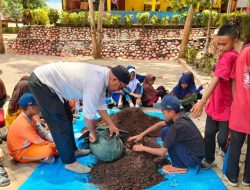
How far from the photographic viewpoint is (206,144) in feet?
11.3

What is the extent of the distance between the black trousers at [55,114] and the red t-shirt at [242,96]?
1712 millimetres

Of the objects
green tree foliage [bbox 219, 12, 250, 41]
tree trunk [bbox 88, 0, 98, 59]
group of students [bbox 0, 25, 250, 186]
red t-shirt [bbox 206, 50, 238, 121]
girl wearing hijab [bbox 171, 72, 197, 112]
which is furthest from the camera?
tree trunk [bbox 88, 0, 98, 59]

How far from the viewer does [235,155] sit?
299 cm

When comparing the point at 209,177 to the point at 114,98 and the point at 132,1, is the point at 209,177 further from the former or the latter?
the point at 132,1

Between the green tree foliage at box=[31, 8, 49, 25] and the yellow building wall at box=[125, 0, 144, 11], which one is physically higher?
the yellow building wall at box=[125, 0, 144, 11]

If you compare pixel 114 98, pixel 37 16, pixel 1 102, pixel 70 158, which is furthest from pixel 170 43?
pixel 70 158

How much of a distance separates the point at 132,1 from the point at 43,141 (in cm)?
1933

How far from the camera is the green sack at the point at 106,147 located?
11.1 feet

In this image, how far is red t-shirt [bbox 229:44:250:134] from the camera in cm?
274

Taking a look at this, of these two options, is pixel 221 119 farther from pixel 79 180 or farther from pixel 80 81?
pixel 79 180

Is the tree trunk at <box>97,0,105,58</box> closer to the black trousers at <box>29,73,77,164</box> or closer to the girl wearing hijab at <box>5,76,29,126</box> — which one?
the girl wearing hijab at <box>5,76,29,126</box>

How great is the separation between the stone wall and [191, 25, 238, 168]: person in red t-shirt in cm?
1160

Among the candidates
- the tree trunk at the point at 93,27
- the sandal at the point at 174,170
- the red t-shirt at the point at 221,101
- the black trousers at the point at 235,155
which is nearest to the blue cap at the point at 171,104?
the red t-shirt at the point at 221,101

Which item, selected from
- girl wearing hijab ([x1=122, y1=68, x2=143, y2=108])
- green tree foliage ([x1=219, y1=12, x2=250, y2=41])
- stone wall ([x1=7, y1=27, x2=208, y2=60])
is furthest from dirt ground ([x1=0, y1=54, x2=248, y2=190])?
green tree foliage ([x1=219, y1=12, x2=250, y2=41])
